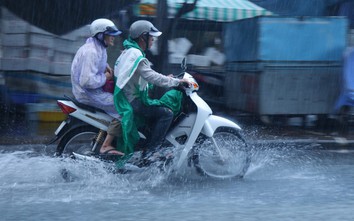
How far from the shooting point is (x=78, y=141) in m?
6.13

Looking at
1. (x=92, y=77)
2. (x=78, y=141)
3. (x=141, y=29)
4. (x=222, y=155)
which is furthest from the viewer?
(x=222, y=155)

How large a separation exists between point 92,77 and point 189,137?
46.9 inches

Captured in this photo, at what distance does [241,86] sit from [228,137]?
4.15 m

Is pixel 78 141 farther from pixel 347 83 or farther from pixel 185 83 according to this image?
pixel 347 83

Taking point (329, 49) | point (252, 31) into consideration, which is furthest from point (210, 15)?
Result: point (329, 49)

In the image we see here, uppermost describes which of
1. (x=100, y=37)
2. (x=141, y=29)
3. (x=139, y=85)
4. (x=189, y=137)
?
(x=141, y=29)

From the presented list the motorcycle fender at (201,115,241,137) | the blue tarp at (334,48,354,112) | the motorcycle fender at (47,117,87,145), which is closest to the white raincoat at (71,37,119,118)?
the motorcycle fender at (47,117,87,145)

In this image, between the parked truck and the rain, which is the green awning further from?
the parked truck

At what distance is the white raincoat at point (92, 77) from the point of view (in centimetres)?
588

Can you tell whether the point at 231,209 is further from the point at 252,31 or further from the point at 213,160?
the point at 252,31

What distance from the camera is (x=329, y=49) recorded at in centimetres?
1000

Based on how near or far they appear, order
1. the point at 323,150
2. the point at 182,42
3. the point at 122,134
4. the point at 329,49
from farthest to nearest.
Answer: the point at 182,42
the point at 329,49
the point at 323,150
the point at 122,134

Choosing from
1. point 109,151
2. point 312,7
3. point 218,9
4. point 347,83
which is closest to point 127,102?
point 109,151

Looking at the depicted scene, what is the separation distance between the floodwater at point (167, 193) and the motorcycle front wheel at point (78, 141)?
0.41 ft
